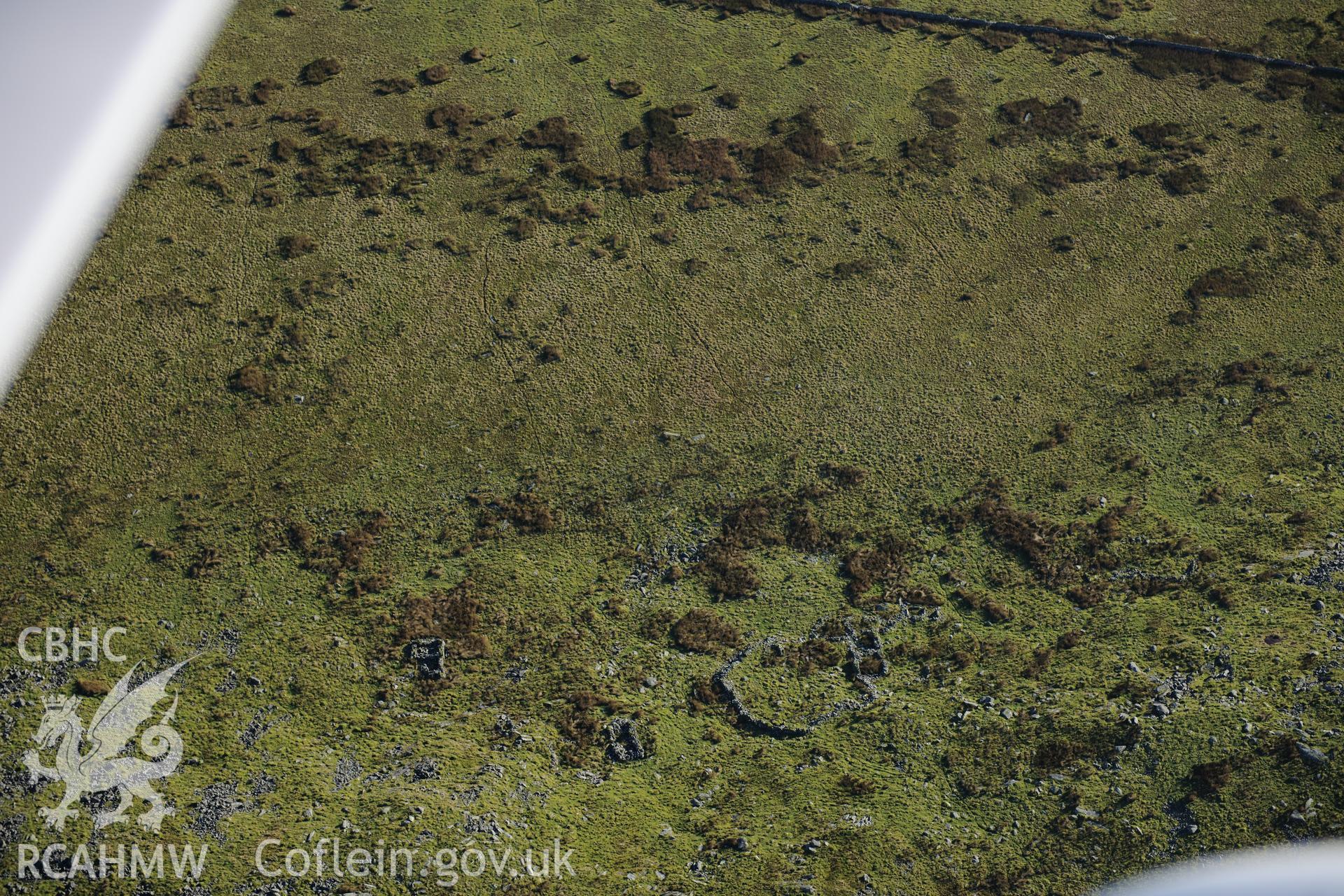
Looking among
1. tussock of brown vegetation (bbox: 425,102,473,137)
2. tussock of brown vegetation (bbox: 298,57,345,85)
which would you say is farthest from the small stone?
tussock of brown vegetation (bbox: 298,57,345,85)

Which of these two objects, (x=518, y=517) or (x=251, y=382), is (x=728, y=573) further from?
(x=251, y=382)

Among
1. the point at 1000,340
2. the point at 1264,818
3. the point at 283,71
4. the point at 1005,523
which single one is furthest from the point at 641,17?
the point at 1264,818

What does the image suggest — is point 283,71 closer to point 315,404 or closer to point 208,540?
point 315,404

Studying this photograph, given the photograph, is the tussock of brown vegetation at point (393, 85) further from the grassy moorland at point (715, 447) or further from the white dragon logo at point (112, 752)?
the white dragon logo at point (112, 752)

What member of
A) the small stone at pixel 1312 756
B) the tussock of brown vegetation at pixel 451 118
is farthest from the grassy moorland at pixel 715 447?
the tussock of brown vegetation at pixel 451 118

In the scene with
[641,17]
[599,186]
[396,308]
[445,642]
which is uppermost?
[641,17]

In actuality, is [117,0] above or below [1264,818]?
above
